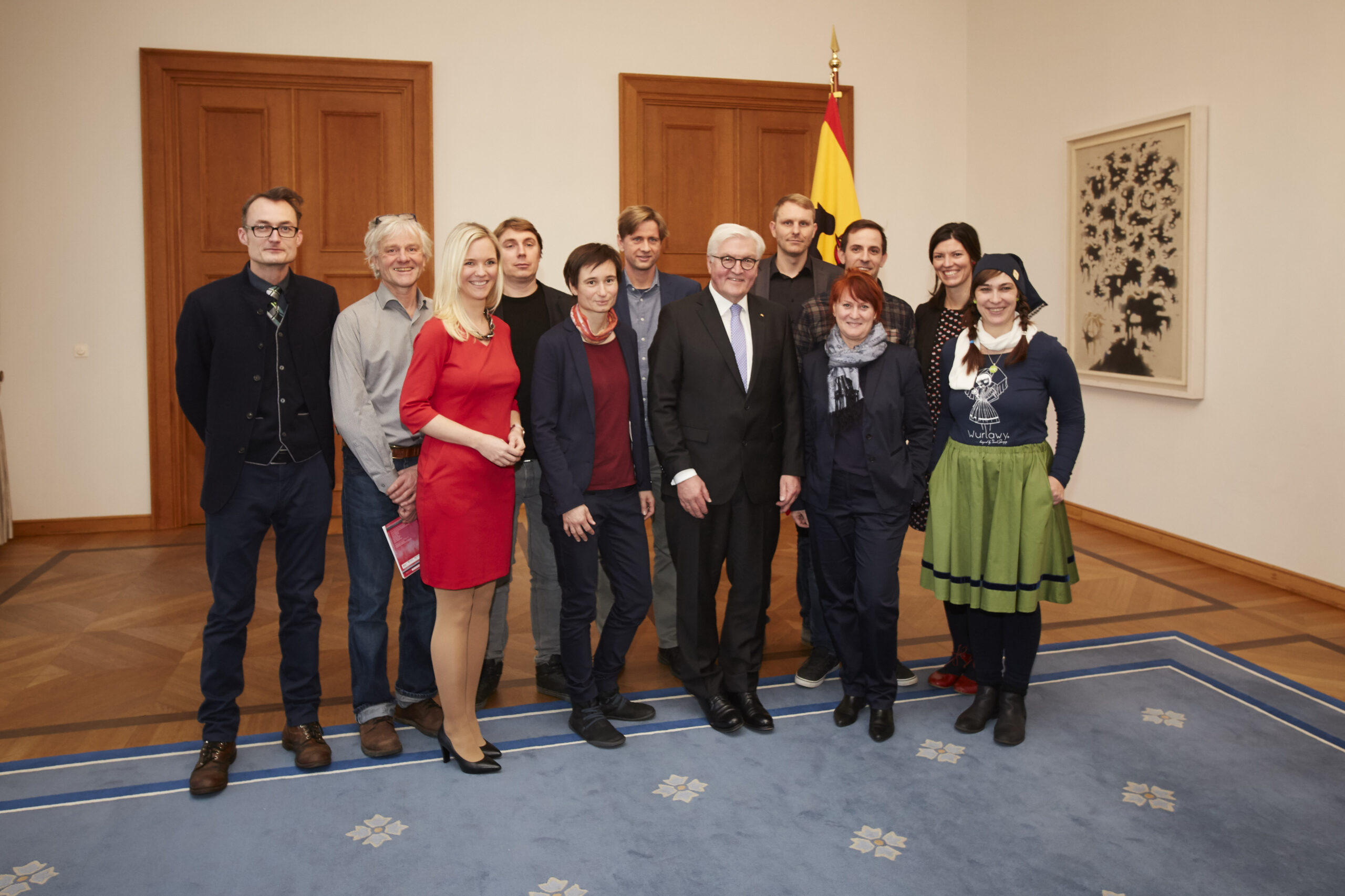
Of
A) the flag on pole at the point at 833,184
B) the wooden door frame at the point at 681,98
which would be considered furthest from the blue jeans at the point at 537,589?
the wooden door frame at the point at 681,98

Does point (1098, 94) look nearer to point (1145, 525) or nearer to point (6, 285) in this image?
point (1145, 525)

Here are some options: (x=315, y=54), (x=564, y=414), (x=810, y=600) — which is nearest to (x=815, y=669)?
(x=810, y=600)

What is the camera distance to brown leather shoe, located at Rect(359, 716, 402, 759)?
2920 millimetres

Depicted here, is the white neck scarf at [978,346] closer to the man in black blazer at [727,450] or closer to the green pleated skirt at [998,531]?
the green pleated skirt at [998,531]

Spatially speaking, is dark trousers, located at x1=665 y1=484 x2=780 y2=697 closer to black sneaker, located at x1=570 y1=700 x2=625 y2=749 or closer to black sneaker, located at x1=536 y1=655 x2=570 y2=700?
black sneaker, located at x1=570 y1=700 x2=625 y2=749

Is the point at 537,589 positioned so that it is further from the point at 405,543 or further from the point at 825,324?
the point at 825,324

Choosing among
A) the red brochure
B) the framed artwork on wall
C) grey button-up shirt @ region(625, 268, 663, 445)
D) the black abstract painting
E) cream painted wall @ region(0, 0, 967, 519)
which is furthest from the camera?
cream painted wall @ region(0, 0, 967, 519)

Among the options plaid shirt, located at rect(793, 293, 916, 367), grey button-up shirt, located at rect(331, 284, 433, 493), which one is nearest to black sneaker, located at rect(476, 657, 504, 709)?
grey button-up shirt, located at rect(331, 284, 433, 493)

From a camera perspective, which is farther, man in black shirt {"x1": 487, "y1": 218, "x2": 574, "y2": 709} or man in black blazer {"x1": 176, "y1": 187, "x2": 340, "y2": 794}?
man in black shirt {"x1": 487, "y1": 218, "x2": 574, "y2": 709}

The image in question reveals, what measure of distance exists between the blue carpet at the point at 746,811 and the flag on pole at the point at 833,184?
2.52 metres

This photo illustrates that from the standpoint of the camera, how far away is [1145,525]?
5559mm

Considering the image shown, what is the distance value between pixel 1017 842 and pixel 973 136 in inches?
226

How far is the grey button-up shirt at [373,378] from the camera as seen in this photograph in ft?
9.14

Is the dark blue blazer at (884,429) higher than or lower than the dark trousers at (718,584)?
higher
